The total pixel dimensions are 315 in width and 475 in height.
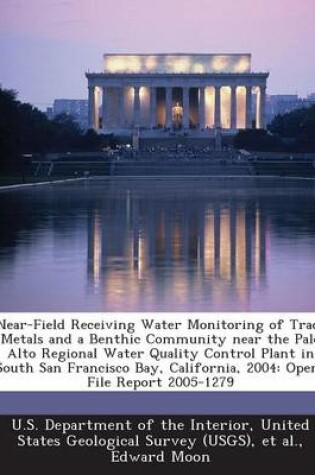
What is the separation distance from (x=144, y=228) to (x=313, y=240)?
4.46 meters

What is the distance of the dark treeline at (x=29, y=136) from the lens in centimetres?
6600

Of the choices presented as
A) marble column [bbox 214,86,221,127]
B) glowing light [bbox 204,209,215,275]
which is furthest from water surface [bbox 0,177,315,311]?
marble column [bbox 214,86,221,127]

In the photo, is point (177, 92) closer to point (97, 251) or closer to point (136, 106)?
point (136, 106)

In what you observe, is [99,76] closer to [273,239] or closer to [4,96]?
[4,96]

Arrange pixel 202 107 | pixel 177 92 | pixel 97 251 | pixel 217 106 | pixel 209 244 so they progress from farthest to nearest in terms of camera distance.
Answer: pixel 177 92
pixel 202 107
pixel 217 106
pixel 209 244
pixel 97 251

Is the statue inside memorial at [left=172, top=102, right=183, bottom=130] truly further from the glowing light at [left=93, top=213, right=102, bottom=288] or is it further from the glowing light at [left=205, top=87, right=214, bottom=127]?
the glowing light at [left=93, top=213, right=102, bottom=288]

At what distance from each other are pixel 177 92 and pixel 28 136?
48612 millimetres

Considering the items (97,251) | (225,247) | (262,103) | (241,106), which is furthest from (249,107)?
(97,251)

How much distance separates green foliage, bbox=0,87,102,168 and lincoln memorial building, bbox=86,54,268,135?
27.2 meters

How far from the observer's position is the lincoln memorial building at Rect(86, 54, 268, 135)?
13488 centimetres

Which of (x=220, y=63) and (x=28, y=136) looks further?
(x=220, y=63)

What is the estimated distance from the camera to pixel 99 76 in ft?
443

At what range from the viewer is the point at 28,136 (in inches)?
3664
